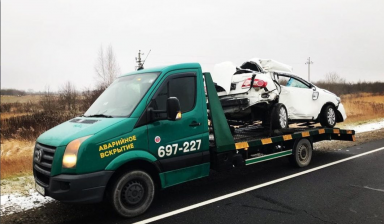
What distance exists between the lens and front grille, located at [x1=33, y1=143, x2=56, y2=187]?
409 cm

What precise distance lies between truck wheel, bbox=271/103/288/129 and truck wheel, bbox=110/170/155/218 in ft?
11.7

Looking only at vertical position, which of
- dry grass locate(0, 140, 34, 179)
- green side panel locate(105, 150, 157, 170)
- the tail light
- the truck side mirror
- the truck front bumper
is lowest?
dry grass locate(0, 140, 34, 179)

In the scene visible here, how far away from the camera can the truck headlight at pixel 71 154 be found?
12.8 feet

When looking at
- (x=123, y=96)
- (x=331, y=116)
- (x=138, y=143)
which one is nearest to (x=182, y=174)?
(x=138, y=143)

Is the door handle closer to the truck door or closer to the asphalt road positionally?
the truck door

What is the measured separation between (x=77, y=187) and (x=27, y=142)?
36.3 feet

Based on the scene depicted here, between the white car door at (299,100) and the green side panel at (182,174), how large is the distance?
127 inches

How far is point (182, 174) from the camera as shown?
16.1ft

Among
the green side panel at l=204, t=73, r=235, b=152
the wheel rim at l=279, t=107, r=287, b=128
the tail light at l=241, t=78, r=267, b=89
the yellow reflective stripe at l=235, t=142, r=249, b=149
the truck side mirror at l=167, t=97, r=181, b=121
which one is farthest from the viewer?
the wheel rim at l=279, t=107, r=287, b=128

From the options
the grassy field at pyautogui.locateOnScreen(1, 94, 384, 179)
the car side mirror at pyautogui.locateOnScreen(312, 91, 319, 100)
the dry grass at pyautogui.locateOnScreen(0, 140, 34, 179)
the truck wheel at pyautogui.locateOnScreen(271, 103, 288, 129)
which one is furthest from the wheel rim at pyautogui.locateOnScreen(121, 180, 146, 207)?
the car side mirror at pyautogui.locateOnScreen(312, 91, 319, 100)

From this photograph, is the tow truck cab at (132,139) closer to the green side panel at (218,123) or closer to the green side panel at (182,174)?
the green side panel at (182,174)

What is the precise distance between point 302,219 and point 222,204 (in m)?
1.25

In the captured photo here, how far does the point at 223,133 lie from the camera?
555 cm

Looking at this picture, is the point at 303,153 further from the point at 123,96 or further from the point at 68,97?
the point at 68,97
